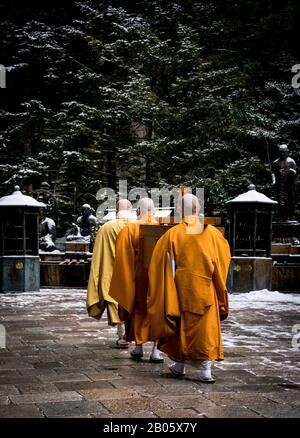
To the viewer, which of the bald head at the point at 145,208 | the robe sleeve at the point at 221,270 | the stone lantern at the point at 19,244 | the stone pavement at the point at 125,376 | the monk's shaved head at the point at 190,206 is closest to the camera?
the stone pavement at the point at 125,376

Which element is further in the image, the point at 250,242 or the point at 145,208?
the point at 250,242

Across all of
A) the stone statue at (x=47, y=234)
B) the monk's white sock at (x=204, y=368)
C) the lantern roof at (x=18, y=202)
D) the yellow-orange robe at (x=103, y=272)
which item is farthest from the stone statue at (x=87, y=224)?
the monk's white sock at (x=204, y=368)

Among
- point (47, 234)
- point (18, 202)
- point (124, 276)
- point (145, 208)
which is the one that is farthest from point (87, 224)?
point (124, 276)

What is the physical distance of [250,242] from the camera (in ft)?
41.7

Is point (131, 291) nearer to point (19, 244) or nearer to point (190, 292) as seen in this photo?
point (190, 292)

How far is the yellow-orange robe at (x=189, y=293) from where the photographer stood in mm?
5078

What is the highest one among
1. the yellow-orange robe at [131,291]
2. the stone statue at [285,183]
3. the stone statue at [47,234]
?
the stone statue at [285,183]

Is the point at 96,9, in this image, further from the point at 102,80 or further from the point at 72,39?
the point at 102,80

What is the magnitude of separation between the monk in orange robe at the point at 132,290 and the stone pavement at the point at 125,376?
253mm

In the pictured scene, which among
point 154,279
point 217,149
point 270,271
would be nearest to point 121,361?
point 154,279

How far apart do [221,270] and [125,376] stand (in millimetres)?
1273

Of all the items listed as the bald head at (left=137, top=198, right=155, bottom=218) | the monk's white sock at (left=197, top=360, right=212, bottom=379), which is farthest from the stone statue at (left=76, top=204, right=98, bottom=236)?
the monk's white sock at (left=197, top=360, right=212, bottom=379)

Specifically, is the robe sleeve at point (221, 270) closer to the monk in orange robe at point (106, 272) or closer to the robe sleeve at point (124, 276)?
the robe sleeve at point (124, 276)

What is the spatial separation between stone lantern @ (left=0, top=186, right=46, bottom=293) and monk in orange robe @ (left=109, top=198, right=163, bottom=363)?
687cm
